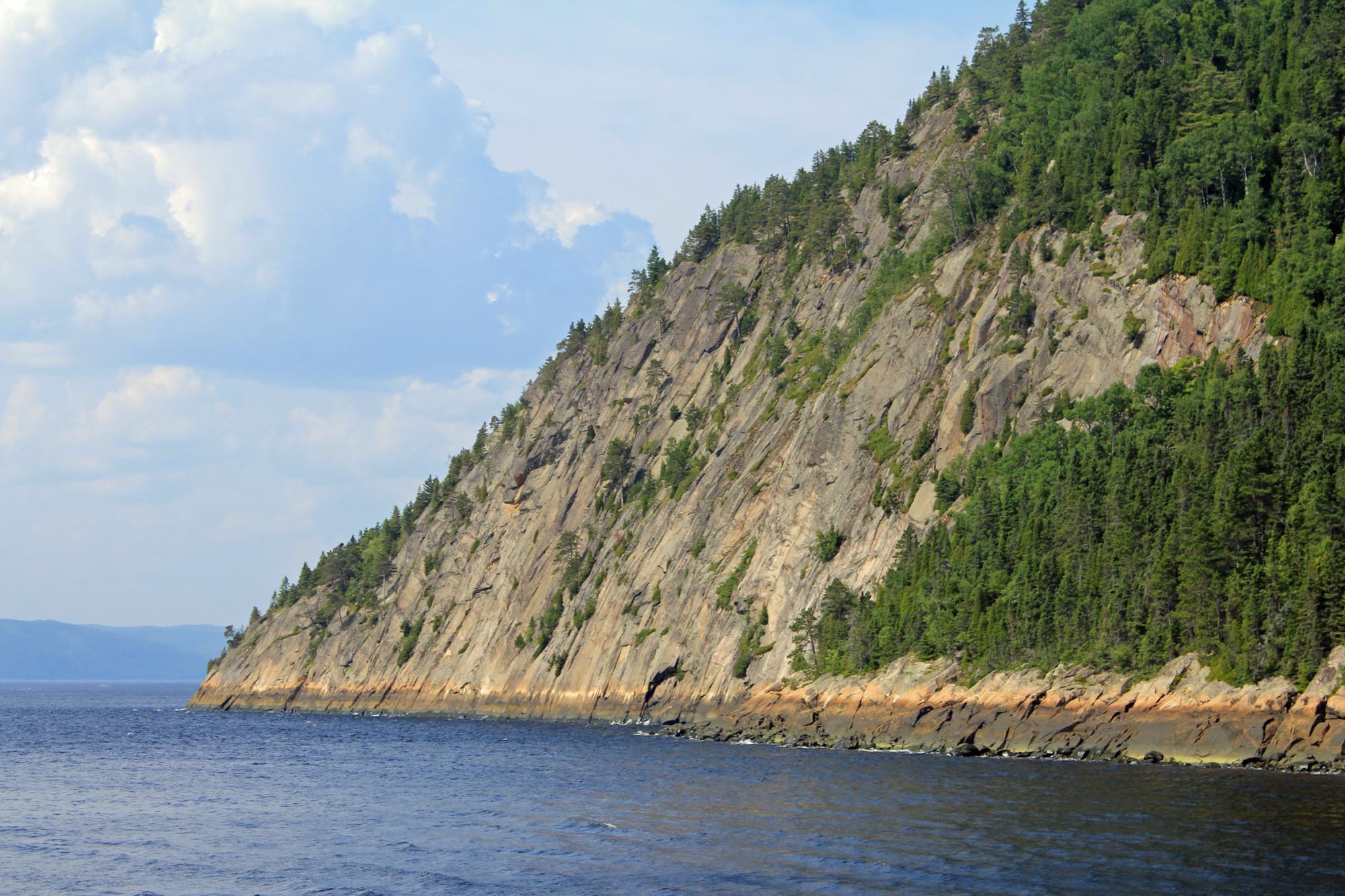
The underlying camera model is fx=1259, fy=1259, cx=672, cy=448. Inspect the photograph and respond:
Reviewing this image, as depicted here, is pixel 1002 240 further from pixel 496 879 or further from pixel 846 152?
pixel 496 879

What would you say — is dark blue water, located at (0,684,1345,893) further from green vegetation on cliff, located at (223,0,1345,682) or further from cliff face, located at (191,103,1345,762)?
green vegetation on cliff, located at (223,0,1345,682)

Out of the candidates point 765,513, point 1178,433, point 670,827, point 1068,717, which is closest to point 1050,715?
point 1068,717

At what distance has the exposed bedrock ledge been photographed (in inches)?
2613

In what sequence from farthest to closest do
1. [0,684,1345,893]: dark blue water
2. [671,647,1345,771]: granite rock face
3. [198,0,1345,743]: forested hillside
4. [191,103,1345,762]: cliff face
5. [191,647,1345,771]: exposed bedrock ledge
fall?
[191,103,1345,762]: cliff face
[198,0,1345,743]: forested hillside
[191,647,1345,771]: exposed bedrock ledge
[671,647,1345,771]: granite rock face
[0,684,1345,893]: dark blue water

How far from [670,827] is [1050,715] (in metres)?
37.3

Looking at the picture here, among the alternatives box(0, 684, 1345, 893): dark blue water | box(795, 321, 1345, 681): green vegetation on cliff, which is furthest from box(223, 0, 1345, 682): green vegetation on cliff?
box(0, 684, 1345, 893): dark blue water

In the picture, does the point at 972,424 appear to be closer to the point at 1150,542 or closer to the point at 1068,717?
the point at 1150,542

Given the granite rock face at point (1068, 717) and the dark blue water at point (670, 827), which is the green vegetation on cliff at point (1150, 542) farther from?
the dark blue water at point (670, 827)

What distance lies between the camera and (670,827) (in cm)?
5462

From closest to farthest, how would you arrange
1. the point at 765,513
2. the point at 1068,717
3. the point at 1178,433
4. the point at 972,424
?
the point at 1068,717 < the point at 1178,433 < the point at 972,424 < the point at 765,513

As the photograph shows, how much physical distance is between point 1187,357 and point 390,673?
120 meters

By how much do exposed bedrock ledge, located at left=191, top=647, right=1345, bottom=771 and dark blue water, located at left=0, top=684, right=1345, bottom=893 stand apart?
4034 millimetres

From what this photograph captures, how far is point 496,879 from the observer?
43.8 m

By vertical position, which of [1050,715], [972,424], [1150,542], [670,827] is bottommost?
[670,827]
